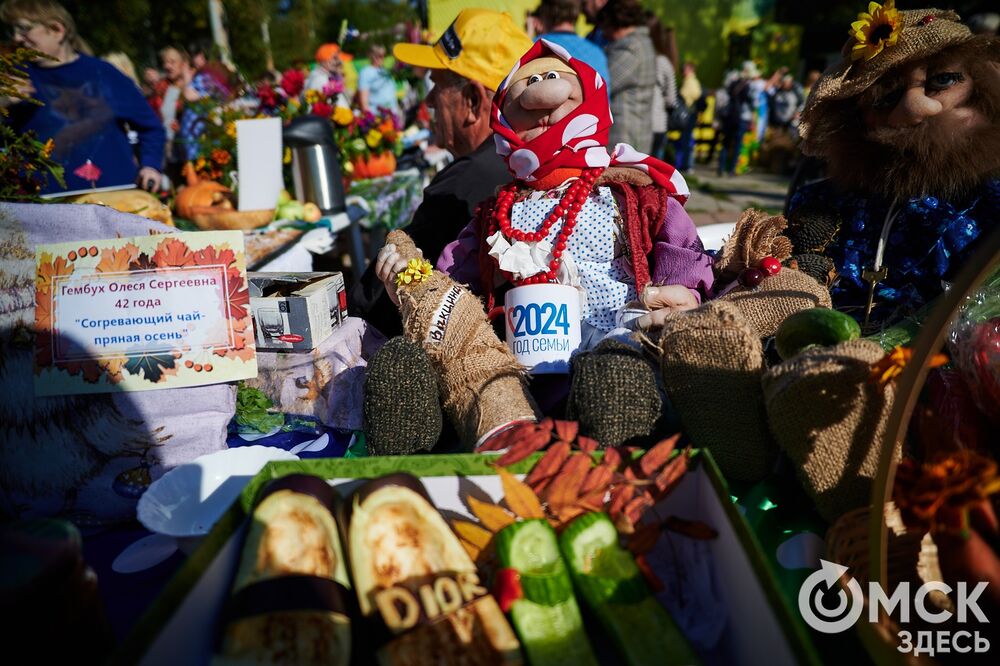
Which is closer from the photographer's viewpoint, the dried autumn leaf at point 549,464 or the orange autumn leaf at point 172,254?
the dried autumn leaf at point 549,464

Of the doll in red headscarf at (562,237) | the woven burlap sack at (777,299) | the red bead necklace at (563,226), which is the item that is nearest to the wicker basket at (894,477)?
the woven burlap sack at (777,299)

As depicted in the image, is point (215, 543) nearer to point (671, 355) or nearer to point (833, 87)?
point (671, 355)

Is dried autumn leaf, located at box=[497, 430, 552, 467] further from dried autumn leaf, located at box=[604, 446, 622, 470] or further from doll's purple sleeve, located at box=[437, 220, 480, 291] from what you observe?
doll's purple sleeve, located at box=[437, 220, 480, 291]

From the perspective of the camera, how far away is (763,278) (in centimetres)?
115

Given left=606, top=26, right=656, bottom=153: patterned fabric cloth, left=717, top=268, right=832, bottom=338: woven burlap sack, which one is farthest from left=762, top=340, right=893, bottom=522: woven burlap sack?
left=606, top=26, right=656, bottom=153: patterned fabric cloth

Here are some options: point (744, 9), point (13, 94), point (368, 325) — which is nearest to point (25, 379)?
point (13, 94)

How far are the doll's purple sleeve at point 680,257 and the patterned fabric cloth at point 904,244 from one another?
0.32 meters

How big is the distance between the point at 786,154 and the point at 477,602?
342 inches

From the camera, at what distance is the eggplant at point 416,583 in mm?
616

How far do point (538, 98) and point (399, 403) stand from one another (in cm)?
71

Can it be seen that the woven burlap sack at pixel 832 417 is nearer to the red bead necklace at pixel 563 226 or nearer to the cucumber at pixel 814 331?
the cucumber at pixel 814 331

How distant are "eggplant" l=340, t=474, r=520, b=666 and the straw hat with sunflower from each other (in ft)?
3.96

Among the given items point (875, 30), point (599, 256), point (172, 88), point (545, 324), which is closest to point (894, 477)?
point (545, 324)

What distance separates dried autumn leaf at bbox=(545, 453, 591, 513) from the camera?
726 mm
